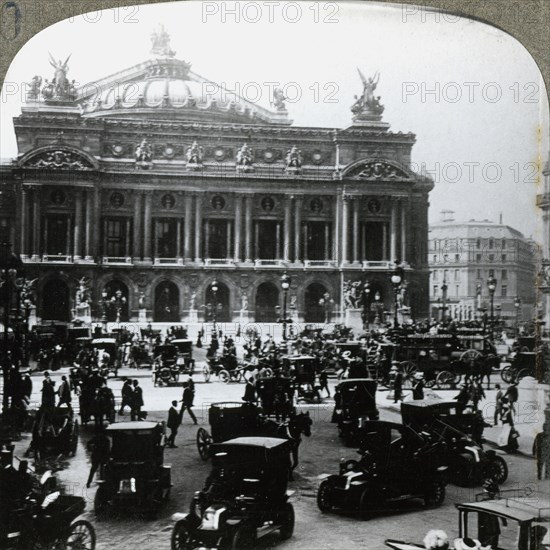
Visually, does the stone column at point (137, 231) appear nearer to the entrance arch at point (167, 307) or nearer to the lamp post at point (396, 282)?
the entrance arch at point (167, 307)

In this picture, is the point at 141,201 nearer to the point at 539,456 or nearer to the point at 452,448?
the point at 452,448

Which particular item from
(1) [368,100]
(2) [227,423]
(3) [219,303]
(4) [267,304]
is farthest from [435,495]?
(1) [368,100]

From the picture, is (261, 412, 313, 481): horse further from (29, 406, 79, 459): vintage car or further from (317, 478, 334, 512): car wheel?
(29, 406, 79, 459): vintage car

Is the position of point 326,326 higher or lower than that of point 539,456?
higher

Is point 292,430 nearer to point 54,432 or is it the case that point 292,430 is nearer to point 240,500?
point 240,500

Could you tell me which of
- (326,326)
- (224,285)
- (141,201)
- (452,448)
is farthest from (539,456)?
(141,201)

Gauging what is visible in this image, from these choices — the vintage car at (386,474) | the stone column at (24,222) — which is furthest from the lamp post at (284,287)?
the stone column at (24,222)
